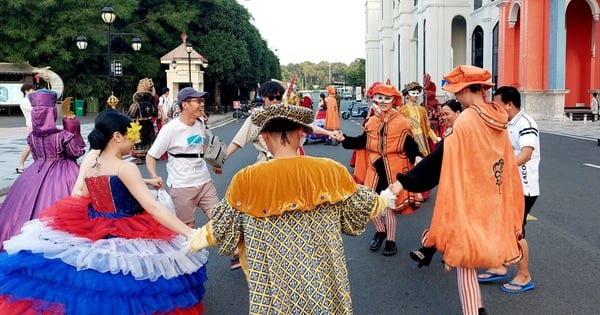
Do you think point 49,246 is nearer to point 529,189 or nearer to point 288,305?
point 288,305

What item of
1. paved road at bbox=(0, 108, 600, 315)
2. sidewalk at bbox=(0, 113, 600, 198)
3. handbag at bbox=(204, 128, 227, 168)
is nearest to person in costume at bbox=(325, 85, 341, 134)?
sidewalk at bbox=(0, 113, 600, 198)

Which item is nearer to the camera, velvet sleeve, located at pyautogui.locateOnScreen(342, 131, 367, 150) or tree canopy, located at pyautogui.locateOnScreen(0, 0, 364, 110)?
velvet sleeve, located at pyautogui.locateOnScreen(342, 131, 367, 150)

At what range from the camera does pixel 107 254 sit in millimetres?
3744

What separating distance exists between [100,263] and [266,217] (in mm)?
1311

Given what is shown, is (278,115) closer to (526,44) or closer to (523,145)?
(523,145)

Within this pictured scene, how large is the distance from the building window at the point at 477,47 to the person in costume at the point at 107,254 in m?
44.4

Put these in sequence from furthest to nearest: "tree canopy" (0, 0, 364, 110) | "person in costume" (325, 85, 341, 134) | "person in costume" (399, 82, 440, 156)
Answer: "tree canopy" (0, 0, 364, 110)
"person in costume" (325, 85, 341, 134)
"person in costume" (399, 82, 440, 156)

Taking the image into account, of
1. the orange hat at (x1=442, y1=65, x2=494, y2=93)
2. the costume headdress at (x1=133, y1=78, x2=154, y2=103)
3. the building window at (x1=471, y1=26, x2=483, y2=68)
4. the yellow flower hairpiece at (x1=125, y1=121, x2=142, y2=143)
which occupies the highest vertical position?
the building window at (x1=471, y1=26, x2=483, y2=68)

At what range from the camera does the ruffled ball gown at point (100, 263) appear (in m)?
3.67

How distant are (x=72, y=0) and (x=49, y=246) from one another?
40.7m

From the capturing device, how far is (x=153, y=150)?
5465 millimetres

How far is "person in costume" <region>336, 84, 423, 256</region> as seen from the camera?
6148 millimetres

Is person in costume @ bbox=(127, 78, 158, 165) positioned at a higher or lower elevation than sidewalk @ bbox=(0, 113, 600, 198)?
higher

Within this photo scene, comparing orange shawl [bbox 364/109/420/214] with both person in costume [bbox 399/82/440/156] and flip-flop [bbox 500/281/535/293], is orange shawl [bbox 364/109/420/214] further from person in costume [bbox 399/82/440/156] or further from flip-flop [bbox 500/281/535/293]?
flip-flop [bbox 500/281/535/293]
